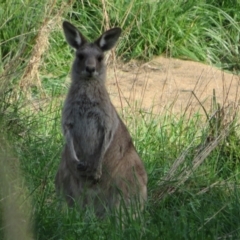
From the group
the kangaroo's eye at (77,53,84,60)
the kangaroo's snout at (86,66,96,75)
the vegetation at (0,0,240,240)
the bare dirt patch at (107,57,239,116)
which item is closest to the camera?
the vegetation at (0,0,240,240)

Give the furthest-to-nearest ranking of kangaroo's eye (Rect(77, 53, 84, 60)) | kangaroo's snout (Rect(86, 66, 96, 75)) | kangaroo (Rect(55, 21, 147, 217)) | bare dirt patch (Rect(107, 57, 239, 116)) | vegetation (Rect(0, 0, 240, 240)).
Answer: bare dirt patch (Rect(107, 57, 239, 116))
kangaroo's eye (Rect(77, 53, 84, 60))
kangaroo's snout (Rect(86, 66, 96, 75))
kangaroo (Rect(55, 21, 147, 217))
vegetation (Rect(0, 0, 240, 240))

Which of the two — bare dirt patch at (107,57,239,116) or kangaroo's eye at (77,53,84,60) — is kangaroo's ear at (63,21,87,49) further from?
bare dirt patch at (107,57,239,116)

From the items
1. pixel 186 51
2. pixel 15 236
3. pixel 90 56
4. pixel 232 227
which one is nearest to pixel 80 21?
pixel 186 51

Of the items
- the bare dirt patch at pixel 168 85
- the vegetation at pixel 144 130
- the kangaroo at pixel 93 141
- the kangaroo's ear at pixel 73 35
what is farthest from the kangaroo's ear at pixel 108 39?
the bare dirt patch at pixel 168 85

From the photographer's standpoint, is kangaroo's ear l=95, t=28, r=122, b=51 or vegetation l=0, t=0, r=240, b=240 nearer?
vegetation l=0, t=0, r=240, b=240

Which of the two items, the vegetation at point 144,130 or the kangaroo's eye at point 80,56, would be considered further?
the kangaroo's eye at point 80,56

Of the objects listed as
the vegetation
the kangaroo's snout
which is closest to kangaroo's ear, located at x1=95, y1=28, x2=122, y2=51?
the kangaroo's snout

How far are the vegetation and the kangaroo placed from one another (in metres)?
0.17

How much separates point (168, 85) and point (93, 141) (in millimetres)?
2784

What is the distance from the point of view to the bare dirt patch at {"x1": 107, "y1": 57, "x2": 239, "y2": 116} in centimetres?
780

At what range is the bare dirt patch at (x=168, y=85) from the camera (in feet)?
25.6

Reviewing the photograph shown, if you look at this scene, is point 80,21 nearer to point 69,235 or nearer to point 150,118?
point 150,118

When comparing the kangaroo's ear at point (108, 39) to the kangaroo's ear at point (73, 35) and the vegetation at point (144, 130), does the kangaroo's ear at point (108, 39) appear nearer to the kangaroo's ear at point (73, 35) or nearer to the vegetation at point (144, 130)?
the kangaroo's ear at point (73, 35)

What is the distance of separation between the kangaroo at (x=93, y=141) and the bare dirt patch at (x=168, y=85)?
1265 millimetres
